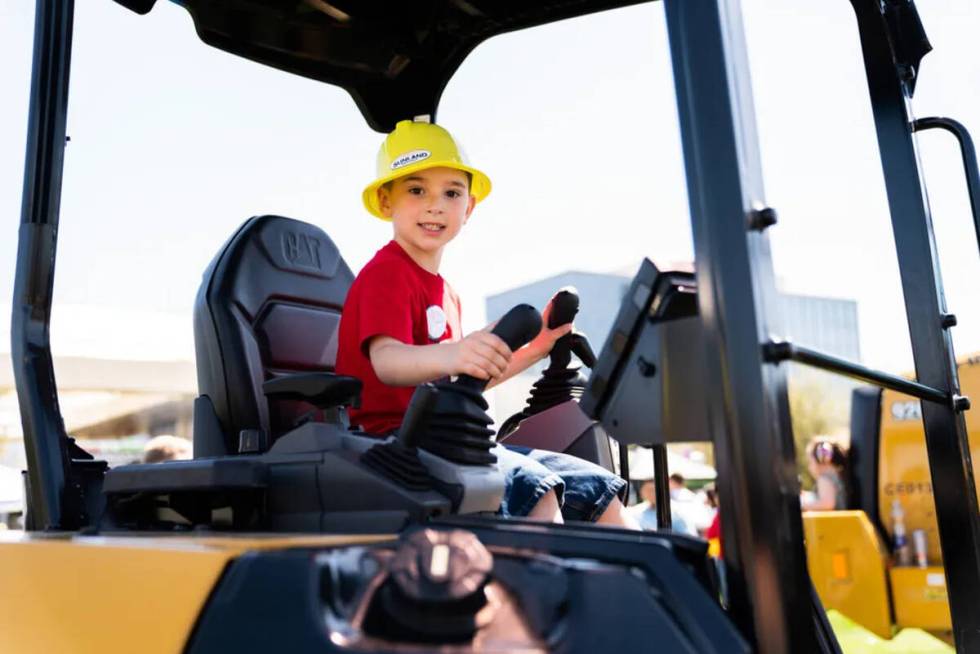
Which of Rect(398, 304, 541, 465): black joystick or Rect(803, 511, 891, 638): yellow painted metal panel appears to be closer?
Rect(398, 304, 541, 465): black joystick

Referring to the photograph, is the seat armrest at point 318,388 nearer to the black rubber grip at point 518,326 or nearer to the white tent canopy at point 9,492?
the black rubber grip at point 518,326

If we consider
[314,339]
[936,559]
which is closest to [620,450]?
[314,339]

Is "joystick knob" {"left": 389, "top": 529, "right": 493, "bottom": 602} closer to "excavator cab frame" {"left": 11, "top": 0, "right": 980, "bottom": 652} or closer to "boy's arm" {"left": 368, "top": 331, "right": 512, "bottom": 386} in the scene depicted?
"excavator cab frame" {"left": 11, "top": 0, "right": 980, "bottom": 652}

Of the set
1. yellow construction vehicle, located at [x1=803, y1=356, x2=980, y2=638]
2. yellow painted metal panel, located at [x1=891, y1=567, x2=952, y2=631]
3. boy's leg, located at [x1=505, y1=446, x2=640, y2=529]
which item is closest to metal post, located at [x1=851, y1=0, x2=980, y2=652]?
boy's leg, located at [x1=505, y1=446, x2=640, y2=529]

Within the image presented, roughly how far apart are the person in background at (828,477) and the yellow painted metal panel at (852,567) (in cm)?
37

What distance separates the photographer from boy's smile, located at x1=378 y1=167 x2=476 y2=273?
233 cm

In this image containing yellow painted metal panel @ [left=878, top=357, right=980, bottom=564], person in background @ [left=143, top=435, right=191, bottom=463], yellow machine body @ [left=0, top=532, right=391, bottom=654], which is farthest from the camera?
yellow painted metal panel @ [left=878, top=357, right=980, bottom=564]

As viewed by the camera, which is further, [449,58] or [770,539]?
[449,58]

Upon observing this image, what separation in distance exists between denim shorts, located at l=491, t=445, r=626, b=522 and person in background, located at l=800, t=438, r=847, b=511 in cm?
360

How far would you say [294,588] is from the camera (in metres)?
1.11

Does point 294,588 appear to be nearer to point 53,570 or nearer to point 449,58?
point 53,570

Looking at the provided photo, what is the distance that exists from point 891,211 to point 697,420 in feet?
3.42

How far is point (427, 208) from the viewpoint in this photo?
2.33 m

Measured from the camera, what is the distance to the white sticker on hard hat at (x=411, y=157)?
2291 mm
